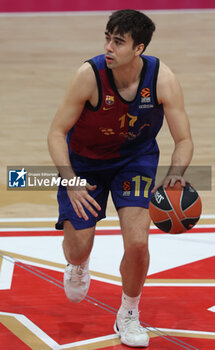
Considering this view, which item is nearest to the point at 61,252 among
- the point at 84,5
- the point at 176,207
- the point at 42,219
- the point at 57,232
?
the point at 57,232

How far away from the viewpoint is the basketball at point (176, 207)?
160 inches

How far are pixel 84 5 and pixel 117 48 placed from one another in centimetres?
1053

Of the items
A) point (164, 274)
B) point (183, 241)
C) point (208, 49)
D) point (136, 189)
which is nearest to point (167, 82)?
point (136, 189)

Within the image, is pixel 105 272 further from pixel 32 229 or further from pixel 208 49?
pixel 208 49

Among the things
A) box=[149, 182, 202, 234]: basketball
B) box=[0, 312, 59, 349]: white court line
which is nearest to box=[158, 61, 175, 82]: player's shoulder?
box=[149, 182, 202, 234]: basketball

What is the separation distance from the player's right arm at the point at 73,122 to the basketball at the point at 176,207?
33 centimetres

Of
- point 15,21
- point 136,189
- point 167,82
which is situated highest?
point 167,82

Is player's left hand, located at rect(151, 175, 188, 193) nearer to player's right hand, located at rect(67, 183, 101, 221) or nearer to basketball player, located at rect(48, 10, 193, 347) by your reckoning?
basketball player, located at rect(48, 10, 193, 347)

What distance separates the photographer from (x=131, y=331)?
4.37 metres

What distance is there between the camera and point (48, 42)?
12.3m

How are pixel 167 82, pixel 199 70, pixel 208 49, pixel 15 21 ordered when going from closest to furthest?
pixel 167 82
pixel 199 70
pixel 208 49
pixel 15 21

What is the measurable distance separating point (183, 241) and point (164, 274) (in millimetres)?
661

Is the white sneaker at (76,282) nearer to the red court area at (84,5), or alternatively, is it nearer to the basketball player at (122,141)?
the basketball player at (122,141)

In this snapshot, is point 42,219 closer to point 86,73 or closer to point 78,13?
point 86,73
